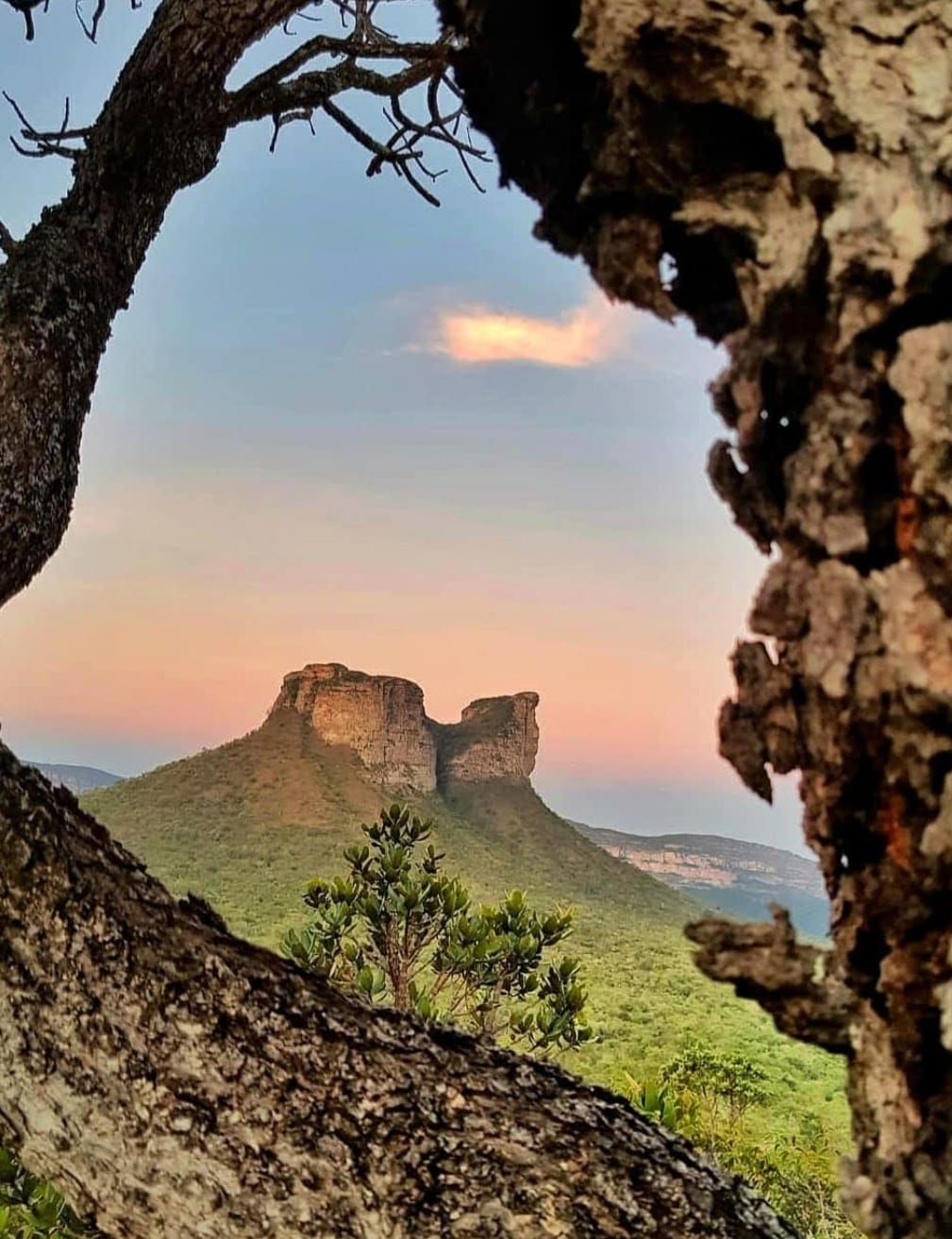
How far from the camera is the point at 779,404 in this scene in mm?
927

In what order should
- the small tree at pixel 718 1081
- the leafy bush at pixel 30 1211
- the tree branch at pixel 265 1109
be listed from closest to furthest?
1. the tree branch at pixel 265 1109
2. the leafy bush at pixel 30 1211
3. the small tree at pixel 718 1081

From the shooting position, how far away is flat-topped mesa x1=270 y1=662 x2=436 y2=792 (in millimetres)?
55219

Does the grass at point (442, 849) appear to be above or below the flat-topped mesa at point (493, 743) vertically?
below

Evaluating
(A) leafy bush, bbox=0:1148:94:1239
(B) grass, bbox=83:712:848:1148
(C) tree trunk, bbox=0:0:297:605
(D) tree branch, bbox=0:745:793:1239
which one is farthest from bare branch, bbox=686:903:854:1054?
(B) grass, bbox=83:712:848:1148

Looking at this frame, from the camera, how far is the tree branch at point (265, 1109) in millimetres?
1112

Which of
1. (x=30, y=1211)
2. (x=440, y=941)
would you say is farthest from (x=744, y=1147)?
(x=30, y=1211)

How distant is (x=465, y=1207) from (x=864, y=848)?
61 cm

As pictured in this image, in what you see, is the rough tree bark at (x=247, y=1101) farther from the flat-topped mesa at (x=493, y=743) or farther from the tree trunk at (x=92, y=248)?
the flat-topped mesa at (x=493, y=743)

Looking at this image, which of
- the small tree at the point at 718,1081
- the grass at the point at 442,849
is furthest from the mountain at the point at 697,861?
the small tree at the point at 718,1081

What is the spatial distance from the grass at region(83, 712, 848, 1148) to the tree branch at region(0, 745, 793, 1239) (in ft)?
70.4

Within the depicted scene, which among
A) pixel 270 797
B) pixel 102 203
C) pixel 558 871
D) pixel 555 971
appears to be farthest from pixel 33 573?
pixel 270 797

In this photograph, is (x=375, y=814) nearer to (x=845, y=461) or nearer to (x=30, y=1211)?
(x=30, y=1211)

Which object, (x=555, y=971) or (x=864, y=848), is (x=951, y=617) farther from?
(x=555, y=971)

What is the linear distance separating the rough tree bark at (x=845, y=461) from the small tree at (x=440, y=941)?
3.72 meters
